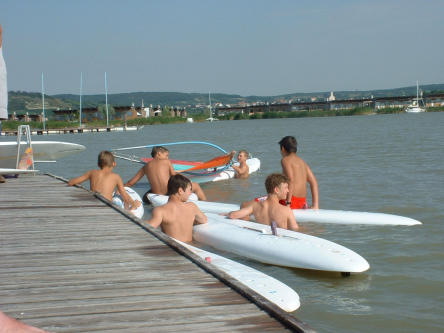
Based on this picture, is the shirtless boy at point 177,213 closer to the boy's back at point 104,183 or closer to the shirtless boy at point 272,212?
the shirtless boy at point 272,212

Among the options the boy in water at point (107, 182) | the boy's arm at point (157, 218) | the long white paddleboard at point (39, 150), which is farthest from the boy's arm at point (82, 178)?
the long white paddleboard at point (39, 150)

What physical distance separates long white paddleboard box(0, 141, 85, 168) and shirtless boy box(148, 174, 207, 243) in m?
6.91

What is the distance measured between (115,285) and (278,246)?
3047 millimetres

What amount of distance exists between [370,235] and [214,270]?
15.5ft

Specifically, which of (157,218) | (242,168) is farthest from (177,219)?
(242,168)

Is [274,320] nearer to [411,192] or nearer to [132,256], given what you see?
[132,256]

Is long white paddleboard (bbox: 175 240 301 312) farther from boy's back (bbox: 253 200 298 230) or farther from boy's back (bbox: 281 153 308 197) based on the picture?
boy's back (bbox: 281 153 308 197)

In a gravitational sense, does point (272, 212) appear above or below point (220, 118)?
above

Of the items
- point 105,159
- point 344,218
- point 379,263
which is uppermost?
point 105,159

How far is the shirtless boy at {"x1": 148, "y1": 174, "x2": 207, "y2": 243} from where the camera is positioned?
20.4 ft

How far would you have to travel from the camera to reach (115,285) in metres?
3.58

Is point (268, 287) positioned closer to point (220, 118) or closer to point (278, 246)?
point (278, 246)

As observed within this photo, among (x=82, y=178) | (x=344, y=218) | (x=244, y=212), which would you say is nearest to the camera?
(x=244, y=212)

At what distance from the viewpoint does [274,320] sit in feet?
9.55
